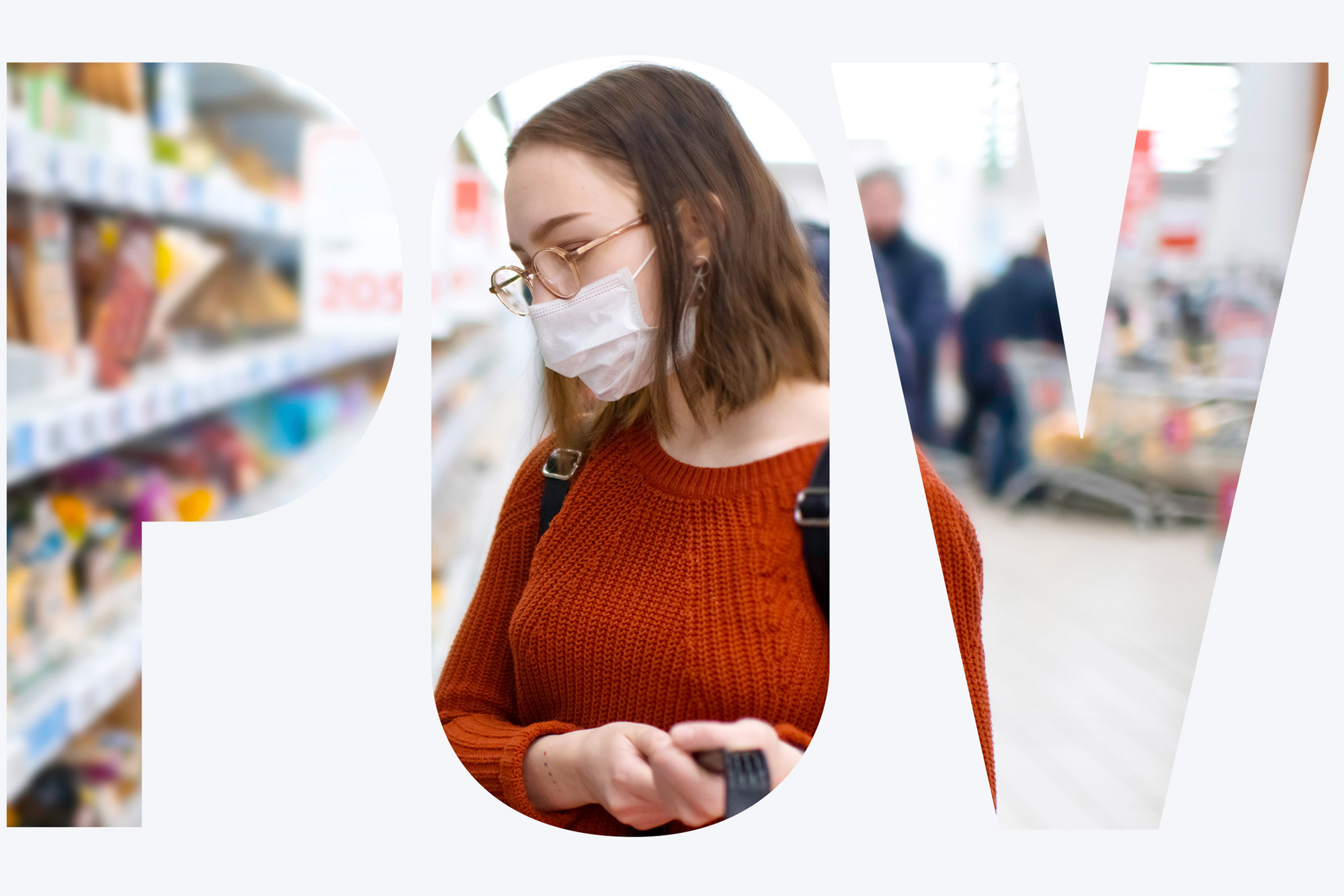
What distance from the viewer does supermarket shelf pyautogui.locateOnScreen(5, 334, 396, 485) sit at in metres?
1.44

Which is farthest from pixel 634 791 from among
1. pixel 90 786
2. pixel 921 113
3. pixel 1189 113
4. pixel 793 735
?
pixel 90 786

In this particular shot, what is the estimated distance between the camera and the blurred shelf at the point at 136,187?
4.70 ft

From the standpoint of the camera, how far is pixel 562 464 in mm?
1223

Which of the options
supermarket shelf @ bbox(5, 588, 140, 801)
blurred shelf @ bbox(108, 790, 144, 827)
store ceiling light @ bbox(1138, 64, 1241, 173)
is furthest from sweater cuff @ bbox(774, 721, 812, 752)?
blurred shelf @ bbox(108, 790, 144, 827)

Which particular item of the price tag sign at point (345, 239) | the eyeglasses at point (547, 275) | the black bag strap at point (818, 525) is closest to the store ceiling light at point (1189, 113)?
the black bag strap at point (818, 525)

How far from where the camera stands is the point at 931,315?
4.20 feet

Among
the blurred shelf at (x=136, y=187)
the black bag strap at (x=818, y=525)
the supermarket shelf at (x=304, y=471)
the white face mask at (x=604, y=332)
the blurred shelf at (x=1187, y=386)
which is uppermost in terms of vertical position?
Result: the blurred shelf at (x=136, y=187)

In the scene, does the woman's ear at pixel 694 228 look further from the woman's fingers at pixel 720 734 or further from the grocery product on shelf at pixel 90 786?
the grocery product on shelf at pixel 90 786

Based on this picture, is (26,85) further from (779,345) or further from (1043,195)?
(1043,195)

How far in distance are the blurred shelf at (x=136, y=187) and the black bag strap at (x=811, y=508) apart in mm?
800

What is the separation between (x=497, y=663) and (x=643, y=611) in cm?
22

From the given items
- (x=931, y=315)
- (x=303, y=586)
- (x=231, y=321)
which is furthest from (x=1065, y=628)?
(x=231, y=321)

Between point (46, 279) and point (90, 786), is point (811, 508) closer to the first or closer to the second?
point (46, 279)

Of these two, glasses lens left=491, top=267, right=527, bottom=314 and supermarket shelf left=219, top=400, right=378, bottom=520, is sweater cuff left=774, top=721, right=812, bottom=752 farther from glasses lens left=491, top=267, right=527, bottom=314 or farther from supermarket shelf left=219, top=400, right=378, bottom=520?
supermarket shelf left=219, top=400, right=378, bottom=520
